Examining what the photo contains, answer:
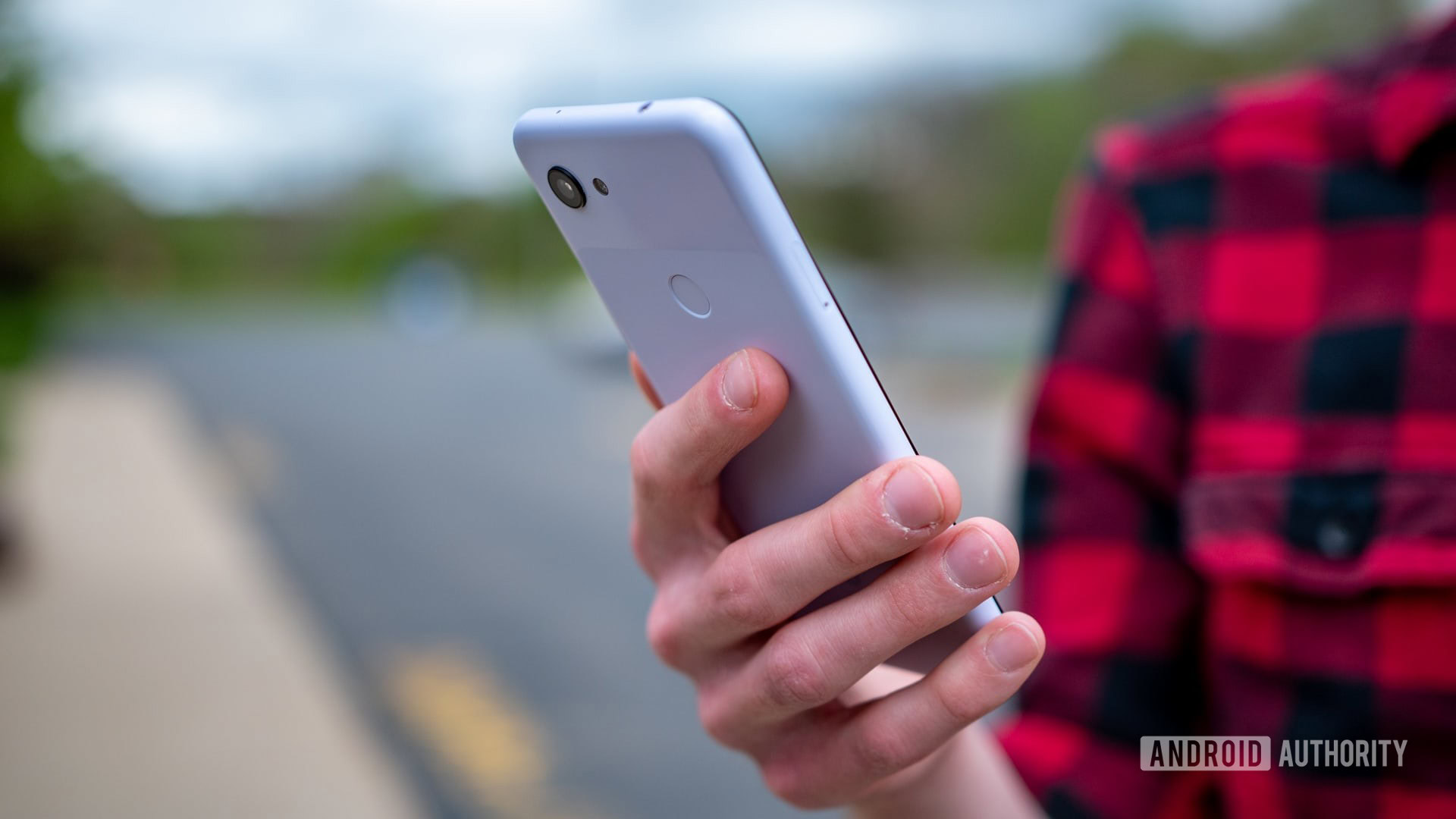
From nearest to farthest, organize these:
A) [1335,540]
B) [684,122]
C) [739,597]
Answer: [684,122] < [739,597] < [1335,540]

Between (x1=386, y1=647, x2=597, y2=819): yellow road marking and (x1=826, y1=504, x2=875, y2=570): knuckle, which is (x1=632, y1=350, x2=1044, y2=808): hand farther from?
(x1=386, y1=647, x2=597, y2=819): yellow road marking

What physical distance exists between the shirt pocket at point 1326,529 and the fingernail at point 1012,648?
404 mm

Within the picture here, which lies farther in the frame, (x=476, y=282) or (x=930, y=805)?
(x=476, y=282)

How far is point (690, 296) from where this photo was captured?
81 cm

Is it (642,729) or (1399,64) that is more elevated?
(1399,64)

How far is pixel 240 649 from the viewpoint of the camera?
15.5 ft

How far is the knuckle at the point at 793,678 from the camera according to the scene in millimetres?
768

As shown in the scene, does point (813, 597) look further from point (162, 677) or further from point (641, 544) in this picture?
point (162, 677)

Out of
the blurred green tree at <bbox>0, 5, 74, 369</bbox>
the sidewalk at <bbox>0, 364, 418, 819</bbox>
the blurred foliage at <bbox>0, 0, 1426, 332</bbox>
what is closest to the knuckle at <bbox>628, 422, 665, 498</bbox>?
the sidewalk at <bbox>0, 364, 418, 819</bbox>

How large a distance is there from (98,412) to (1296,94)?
12272 mm

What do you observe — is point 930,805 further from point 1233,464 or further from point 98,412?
point 98,412

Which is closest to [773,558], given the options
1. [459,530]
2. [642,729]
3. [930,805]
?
[930,805]

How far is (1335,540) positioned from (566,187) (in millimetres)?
765

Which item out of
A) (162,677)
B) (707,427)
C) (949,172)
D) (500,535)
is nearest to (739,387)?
(707,427)
